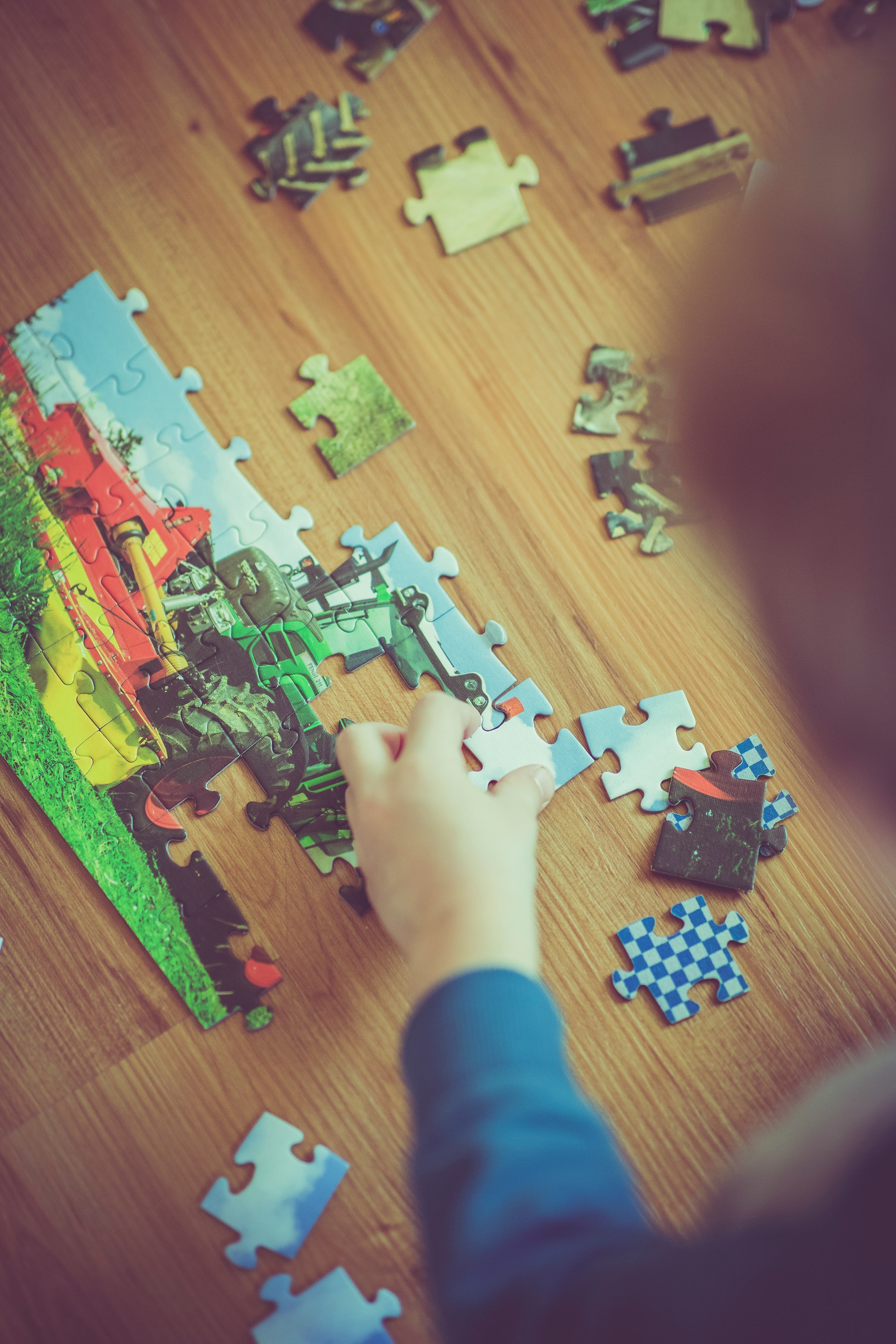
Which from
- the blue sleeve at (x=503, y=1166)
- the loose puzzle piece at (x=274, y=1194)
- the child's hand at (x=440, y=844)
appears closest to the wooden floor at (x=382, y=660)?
the loose puzzle piece at (x=274, y=1194)

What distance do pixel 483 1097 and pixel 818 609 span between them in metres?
0.37

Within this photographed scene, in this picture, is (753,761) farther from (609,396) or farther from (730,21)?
(730,21)

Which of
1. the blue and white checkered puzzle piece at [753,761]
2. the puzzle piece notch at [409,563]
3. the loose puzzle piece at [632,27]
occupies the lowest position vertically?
the blue and white checkered puzzle piece at [753,761]

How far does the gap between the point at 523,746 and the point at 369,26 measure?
0.94 metres

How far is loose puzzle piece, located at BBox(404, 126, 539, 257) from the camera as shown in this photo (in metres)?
1.02

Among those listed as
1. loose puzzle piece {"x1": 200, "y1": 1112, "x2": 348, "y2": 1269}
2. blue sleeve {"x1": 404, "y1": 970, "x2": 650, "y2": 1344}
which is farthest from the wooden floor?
blue sleeve {"x1": 404, "y1": 970, "x2": 650, "y2": 1344}

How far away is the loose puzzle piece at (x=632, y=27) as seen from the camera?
1.05 metres

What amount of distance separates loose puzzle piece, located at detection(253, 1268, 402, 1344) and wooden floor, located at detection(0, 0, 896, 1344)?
2 cm

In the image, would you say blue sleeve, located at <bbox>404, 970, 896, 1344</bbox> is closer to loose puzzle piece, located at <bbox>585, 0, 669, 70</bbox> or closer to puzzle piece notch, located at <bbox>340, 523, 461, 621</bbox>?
puzzle piece notch, located at <bbox>340, 523, 461, 621</bbox>

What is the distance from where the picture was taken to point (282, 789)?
0.90 m

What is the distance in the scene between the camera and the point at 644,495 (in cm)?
97

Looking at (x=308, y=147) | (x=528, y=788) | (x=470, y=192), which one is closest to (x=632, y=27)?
(x=470, y=192)

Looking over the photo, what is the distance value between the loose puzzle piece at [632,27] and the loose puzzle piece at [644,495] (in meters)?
0.52

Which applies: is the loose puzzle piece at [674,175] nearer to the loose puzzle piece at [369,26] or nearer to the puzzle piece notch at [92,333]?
the loose puzzle piece at [369,26]
